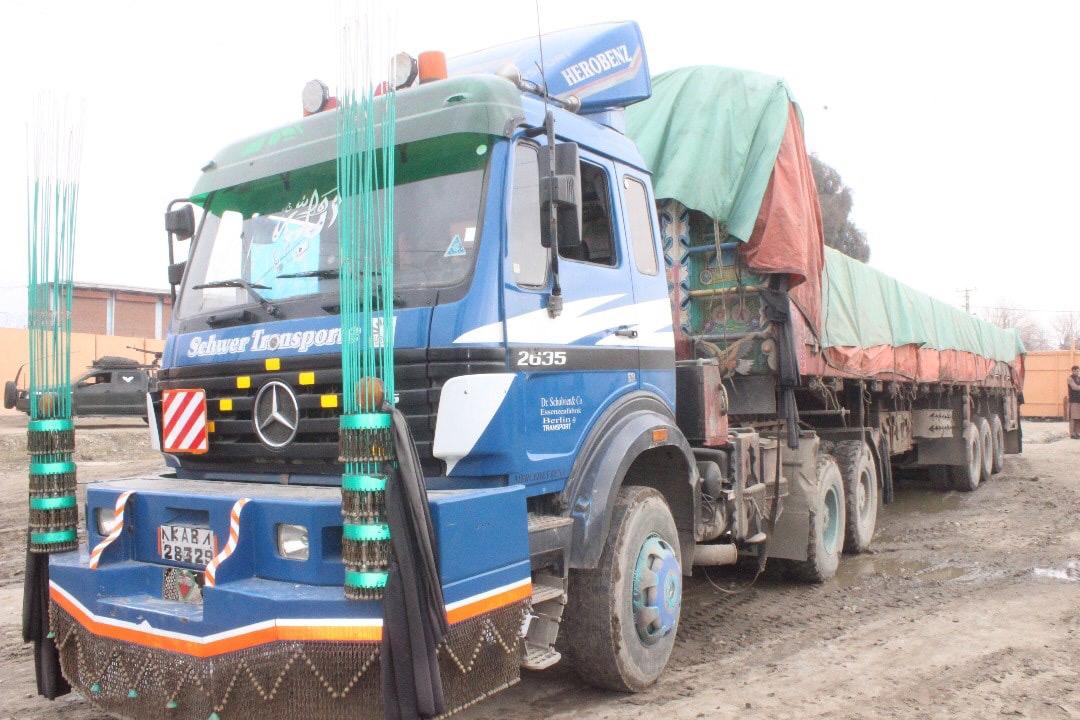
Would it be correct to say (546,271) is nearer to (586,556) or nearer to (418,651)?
(586,556)

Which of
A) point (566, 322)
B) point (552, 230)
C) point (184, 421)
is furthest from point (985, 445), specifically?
point (184, 421)

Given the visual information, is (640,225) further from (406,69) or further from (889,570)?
(889,570)

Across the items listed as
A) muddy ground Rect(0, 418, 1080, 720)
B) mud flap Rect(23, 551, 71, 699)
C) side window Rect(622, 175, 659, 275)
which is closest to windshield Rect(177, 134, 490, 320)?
side window Rect(622, 175, 659, 275)

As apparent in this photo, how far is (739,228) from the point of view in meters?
6.36

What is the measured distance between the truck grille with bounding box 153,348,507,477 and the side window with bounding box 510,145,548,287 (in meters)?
0.46

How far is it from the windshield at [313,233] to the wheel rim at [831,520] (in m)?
4.91

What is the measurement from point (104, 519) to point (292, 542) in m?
1.16

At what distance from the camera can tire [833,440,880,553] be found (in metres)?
8.05

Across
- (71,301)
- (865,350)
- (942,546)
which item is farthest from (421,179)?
(942,546)

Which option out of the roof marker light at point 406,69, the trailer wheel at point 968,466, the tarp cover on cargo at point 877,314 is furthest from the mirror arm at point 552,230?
the trailer wheel at point 968,466

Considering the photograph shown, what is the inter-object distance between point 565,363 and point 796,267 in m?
2.88

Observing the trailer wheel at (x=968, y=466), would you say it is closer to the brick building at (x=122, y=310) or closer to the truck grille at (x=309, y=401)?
the truck grille at (x=309, y=401)

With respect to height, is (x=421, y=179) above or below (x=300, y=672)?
above

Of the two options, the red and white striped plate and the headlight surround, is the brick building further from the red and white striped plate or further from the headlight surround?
the headlight surround
